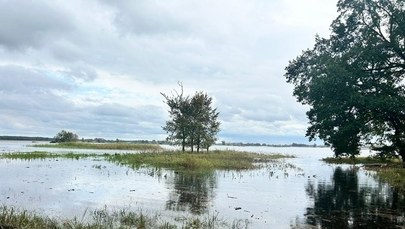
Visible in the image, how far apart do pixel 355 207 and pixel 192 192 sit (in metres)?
8.54

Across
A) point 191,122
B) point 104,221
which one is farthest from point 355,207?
point 191,122

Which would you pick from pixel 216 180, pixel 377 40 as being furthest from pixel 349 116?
pixel 216 180

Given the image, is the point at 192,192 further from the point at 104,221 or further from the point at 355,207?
the point at 104,221

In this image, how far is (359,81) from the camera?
92.0 feet

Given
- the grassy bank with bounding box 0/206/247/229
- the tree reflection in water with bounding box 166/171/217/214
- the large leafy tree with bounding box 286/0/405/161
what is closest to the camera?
the grassy bank with bounding box 0/206/247/229

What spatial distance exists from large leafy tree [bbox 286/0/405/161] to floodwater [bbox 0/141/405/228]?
167 inches

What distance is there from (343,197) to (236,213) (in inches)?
367

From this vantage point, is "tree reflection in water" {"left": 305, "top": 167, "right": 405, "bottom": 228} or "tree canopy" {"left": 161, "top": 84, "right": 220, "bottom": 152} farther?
"tree canopy" {"left": 161, "top": 84, "right": 220, "bottom": 152}

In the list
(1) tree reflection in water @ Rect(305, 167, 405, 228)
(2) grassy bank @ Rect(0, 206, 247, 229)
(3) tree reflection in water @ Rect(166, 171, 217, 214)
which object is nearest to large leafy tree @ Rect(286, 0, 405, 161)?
(1) tree reflection in water @ Rect(305, 167, 405, 228)

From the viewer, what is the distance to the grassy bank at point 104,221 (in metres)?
11.5

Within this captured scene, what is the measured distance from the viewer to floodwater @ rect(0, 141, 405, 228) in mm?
16297

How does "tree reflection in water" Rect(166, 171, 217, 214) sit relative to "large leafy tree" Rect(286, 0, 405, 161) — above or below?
below

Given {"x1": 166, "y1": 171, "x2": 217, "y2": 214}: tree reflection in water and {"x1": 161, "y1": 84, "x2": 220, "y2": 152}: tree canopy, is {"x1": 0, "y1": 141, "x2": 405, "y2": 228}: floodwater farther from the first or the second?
{"x1": 161, "y1": 84, "x2": 220, "y2": 152}: tree canopy

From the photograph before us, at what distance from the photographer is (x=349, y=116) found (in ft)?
91.8
